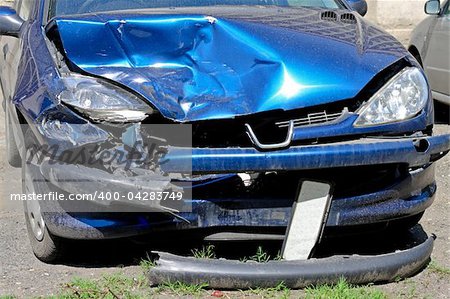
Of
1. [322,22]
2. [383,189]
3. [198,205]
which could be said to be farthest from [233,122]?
[322,22]

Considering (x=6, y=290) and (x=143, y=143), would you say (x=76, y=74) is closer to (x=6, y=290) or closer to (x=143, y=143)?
(x=143, y=143)

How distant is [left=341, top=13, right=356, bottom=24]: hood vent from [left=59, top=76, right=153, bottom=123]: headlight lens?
1449 mm

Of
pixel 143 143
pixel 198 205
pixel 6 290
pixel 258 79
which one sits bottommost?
pixel 6 290

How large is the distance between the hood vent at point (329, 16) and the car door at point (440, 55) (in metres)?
3.57

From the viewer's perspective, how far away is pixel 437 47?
8.26 meters

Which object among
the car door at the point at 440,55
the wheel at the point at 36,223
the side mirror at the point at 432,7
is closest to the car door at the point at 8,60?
the wheel at the point at 36,223

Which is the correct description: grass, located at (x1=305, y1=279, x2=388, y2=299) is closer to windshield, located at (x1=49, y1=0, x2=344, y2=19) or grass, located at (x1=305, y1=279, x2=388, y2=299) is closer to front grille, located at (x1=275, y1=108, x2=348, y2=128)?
front grille, located at (x1=275, y1=108, x2=348, y2=128)

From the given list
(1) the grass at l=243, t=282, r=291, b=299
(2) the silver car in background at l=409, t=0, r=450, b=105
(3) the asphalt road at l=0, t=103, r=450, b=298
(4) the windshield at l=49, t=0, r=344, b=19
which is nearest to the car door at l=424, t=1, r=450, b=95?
(2) the silver car in background at l=409, t=0, r=450, b=105

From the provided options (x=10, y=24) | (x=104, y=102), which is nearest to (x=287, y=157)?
(x=104, y=102)

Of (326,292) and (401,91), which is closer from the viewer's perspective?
(326,292)

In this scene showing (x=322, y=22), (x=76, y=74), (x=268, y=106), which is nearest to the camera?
(x=268, y=106)

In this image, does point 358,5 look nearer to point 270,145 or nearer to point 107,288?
point 270,145

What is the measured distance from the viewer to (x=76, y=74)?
12.8 ft

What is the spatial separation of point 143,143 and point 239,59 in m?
0.64
